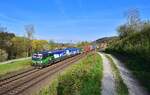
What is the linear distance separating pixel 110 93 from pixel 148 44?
101ft

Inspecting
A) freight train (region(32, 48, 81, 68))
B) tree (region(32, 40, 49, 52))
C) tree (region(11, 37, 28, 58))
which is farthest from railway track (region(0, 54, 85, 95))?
tree (region(32, 40, 49, 52))

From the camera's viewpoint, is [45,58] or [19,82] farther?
[45,58]

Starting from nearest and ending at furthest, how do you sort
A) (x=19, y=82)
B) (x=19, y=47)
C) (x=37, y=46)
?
(x=19, y=82) < (x=19, y=47) < (x=37, y=46)

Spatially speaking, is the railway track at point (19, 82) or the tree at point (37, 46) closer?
the railway track at point (19, 82)

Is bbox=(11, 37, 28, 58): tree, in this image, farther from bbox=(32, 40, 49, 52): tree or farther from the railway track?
the railway track

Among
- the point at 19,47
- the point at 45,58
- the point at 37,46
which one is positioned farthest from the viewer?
the point at 37,46

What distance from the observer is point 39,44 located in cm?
15212

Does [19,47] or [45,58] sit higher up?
[19,47]

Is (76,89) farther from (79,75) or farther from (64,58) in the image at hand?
(64,58)

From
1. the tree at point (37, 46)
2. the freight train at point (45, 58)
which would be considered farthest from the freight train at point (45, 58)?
the tree at point (37, 46)

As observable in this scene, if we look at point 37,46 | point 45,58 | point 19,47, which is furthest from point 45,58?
point 37,46

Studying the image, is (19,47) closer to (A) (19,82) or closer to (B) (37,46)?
(B) (37,46)

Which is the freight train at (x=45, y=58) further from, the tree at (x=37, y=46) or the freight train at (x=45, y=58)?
the tree at (x=37, y=46)

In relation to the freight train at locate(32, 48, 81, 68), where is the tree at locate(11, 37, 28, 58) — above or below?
above
